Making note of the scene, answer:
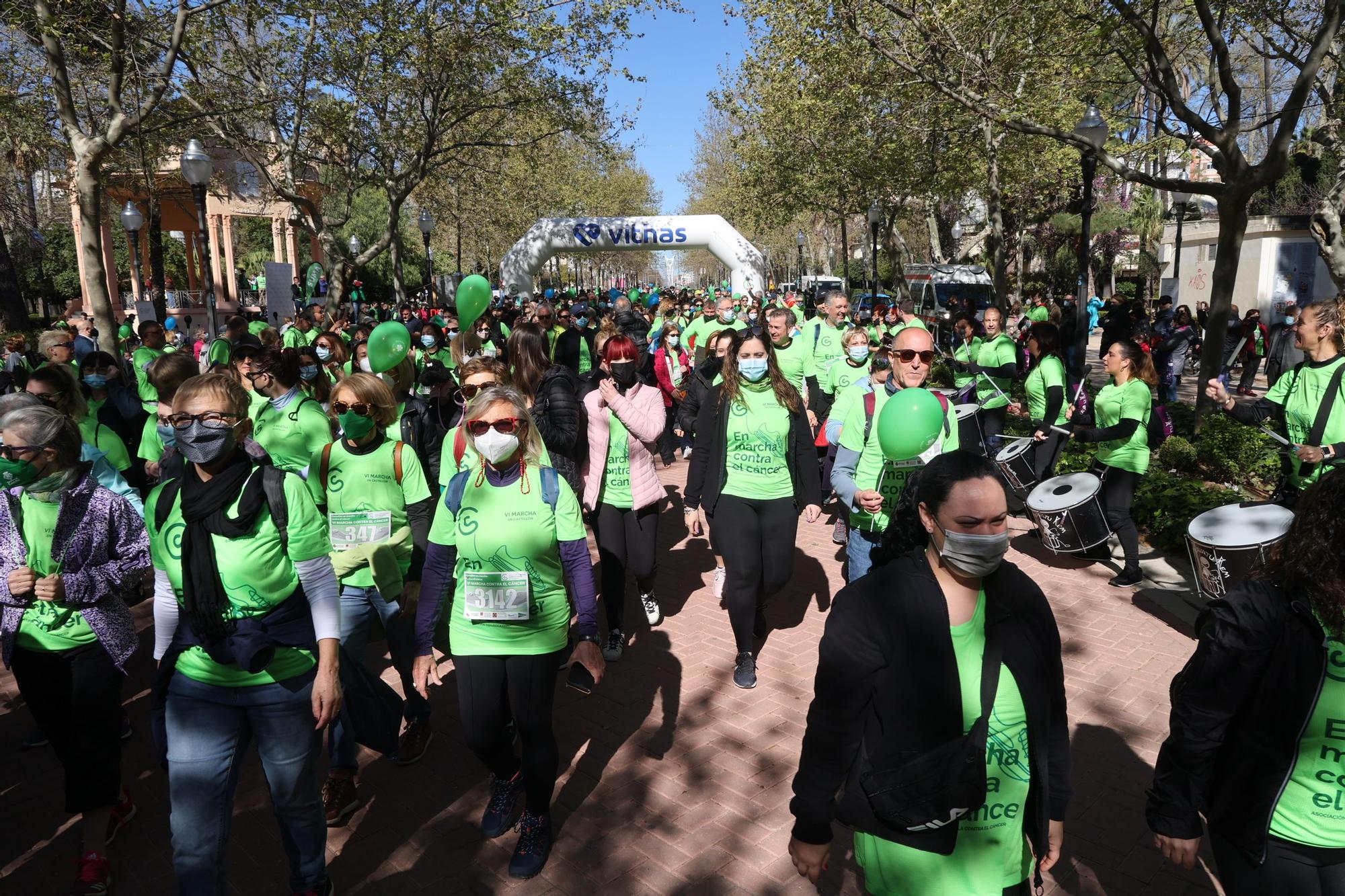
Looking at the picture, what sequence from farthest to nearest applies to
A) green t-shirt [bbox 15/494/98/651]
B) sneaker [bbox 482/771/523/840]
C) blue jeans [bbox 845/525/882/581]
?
blue jeans [bbox 845/525/882/581], sneaker [bbox 482/771/523/840], green t-shirt [bbox 15/494/98/651]

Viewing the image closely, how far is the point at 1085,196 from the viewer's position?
12.8 metres

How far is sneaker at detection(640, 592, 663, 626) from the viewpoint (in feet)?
20.1

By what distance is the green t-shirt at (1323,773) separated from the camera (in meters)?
2.13

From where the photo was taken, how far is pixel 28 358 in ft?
37.8

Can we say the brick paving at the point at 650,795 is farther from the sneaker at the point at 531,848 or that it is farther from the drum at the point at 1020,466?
the drum at the point at 1020,466

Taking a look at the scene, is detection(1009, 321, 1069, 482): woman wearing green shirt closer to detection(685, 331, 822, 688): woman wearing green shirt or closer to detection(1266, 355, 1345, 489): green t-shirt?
detection(1266, 355, 1345, 489): green t-shirt

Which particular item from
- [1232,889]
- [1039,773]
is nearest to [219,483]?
[1039,773]

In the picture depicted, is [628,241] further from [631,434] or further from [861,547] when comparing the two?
[861,547]

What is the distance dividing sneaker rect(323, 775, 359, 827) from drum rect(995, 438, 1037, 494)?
5114 mm

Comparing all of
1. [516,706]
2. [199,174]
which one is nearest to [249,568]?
[516,706]

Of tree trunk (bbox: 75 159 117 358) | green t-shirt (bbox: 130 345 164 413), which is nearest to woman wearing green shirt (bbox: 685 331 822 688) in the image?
green t-shirt (bbox: 130 345 164 413)

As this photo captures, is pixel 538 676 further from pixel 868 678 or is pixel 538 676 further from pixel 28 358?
pixel 28 358

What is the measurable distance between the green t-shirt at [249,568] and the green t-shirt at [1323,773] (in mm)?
2864

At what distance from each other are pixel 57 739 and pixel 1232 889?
13.5ft
